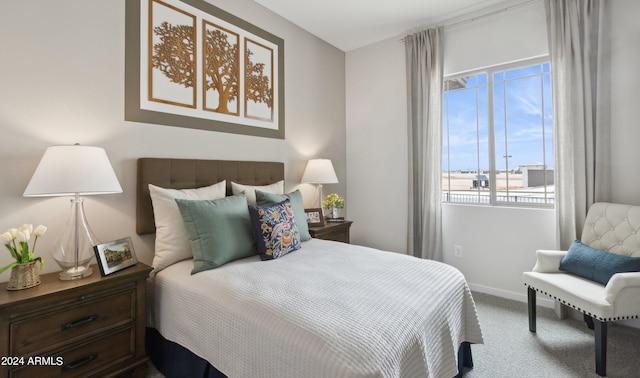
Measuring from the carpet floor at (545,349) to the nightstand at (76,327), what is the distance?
0.34 meters

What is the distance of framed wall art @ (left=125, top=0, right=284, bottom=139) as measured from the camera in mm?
2119

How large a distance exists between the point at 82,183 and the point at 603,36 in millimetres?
3806

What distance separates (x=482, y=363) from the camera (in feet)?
6.27

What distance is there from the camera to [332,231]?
310cm

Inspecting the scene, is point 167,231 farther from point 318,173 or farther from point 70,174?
point 318,173

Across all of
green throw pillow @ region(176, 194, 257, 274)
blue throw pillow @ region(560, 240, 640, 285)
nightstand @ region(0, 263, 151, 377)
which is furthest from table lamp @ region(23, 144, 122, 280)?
blue throw pillow @ region(560, 240, 640, 285)

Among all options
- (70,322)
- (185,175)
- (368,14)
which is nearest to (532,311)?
(185,175)

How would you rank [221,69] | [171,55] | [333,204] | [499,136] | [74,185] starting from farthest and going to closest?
[333,204] → [499,136] → [221,69] → [171,55] → [74,185]

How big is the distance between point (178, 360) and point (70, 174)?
3.81ft

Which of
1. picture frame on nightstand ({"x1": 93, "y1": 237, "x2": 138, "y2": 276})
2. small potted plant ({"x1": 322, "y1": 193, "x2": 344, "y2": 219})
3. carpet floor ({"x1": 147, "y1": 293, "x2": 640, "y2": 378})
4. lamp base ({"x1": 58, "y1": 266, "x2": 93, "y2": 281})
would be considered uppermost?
small potted plant ({"x1": 322, "y1": 193, "x2": 344, "y2": 219})

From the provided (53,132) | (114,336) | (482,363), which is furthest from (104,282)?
(482,363)

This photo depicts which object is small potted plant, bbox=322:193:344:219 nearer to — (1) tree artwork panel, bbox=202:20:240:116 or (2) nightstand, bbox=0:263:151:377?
(1) tree artwork panel, bbox=202:20:240:116

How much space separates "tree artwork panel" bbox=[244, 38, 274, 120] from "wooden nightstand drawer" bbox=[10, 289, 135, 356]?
1.84m

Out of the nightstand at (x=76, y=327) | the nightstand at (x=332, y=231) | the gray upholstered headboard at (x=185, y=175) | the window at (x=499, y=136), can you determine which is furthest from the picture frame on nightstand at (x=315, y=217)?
the nightstand at (x=76, y=327)
